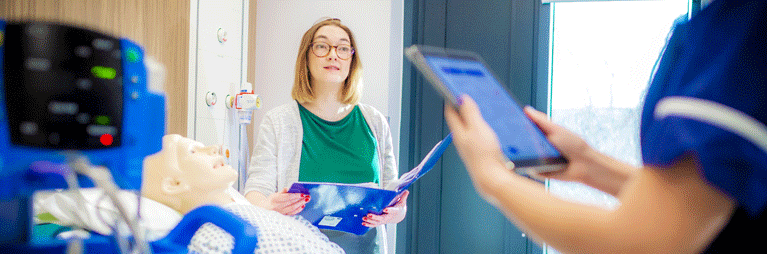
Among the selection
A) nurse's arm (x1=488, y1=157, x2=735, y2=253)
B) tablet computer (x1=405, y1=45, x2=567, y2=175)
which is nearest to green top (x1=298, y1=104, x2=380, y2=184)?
tablet computer (x1=405, y1=45, x2=567, y2=175)

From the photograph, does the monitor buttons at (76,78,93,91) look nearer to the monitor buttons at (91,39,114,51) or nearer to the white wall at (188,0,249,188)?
the monitor buttons at (91,39,114,51)

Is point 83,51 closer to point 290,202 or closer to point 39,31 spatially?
point 39,31

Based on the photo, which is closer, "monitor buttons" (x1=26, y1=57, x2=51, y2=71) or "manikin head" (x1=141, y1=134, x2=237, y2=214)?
"monitor buttons" (x1=26, y1=57, x2=51, y2=71)

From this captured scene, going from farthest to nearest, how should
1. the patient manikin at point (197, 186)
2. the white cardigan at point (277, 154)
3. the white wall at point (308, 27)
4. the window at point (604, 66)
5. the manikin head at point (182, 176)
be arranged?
the white wall at point (308, 27)
the window at point (604, 66)
the white cardigan at point (277, 154)
the manikin head at point (182, 176)
the patient manikin at point (197, 186)

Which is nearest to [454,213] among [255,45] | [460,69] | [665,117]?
[255,45]

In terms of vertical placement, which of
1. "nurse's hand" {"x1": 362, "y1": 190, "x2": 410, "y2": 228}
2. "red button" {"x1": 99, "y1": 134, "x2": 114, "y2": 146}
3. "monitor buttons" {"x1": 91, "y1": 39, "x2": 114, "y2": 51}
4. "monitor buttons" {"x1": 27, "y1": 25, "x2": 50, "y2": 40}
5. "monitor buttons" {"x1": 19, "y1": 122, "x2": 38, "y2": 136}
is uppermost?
"monitor buttons" {"x1": 27, "y1": 25, "x2": 50, "y2": 40}

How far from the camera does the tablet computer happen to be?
1.95ft

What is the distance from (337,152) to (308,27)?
1092 mm

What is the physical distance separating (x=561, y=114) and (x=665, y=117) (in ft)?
7.31

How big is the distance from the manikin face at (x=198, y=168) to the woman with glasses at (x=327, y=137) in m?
0.29

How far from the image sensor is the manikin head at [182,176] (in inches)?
47.4

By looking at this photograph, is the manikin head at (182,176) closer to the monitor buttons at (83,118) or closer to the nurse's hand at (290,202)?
the nurse's hand at (290,202)

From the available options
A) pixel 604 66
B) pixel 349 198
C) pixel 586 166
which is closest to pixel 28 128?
pixel 586 166

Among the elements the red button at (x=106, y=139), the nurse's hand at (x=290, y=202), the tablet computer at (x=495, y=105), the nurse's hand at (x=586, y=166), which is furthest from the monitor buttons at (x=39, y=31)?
the nurse's hand at (x=290, y=202)
